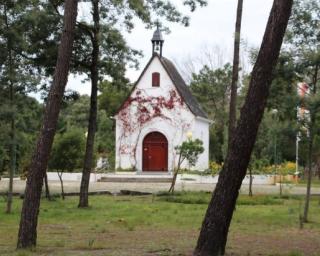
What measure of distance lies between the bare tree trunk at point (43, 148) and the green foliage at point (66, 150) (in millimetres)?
15268

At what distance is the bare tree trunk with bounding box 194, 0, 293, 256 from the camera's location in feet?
33.1

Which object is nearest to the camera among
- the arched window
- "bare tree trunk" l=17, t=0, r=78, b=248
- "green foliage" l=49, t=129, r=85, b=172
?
"bare tree trunk" l=17, t=0, r=78, b=248

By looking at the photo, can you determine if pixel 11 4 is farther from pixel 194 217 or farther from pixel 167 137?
pixel 167 137

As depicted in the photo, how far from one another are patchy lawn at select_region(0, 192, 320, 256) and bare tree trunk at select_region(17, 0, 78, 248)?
39 cm

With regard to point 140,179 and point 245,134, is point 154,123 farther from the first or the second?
point 245,134

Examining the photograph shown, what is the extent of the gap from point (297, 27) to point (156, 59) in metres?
31.1

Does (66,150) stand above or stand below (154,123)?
below

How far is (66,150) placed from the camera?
27.1 meters

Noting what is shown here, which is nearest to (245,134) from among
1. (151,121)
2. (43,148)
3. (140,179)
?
(43,148)

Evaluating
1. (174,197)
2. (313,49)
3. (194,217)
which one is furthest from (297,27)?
(174,197)

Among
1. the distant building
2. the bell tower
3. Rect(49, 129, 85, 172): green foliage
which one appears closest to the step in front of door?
the distant building

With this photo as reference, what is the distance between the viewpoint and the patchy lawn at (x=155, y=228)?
1179 cm

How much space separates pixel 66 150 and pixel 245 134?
1782 centimetres

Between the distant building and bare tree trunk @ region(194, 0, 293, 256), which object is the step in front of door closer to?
the distant building
